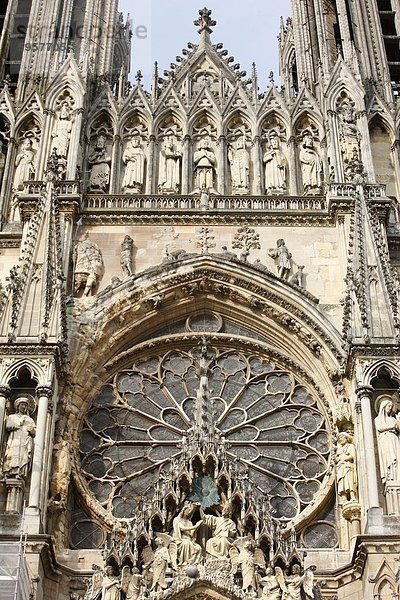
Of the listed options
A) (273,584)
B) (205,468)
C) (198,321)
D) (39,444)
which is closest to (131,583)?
(273,584)

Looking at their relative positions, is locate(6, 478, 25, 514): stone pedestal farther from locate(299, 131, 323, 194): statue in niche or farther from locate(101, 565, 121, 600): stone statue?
locate(299, 131, 323, 194): statue in niche

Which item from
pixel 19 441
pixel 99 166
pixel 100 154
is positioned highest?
pixel 100 154

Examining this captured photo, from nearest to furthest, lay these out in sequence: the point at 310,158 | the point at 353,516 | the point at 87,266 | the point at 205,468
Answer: the point at 205,468 < the point at 353,516 < the point at 87,266 < the point at 310,158

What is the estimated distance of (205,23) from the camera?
864 inches

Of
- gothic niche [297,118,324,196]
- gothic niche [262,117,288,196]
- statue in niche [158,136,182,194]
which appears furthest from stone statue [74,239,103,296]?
gothic niche [297,118,324,196]

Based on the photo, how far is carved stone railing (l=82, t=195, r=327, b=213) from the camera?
18.5 metres

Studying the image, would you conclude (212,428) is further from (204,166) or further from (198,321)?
(204,166)

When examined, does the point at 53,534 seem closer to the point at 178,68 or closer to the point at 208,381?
the point at 208,381

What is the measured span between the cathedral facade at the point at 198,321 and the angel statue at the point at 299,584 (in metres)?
0.02

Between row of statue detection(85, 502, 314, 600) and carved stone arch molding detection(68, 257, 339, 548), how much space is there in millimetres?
1630

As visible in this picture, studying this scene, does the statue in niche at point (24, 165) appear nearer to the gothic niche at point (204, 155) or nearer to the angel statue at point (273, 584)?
the gothic niche at point (204, 155)

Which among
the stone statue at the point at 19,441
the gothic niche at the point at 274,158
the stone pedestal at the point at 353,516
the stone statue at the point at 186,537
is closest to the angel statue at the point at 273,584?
the stone statue at the point at 186,537

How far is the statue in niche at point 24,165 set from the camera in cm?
1912

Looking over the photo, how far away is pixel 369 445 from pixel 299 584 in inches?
82.5
